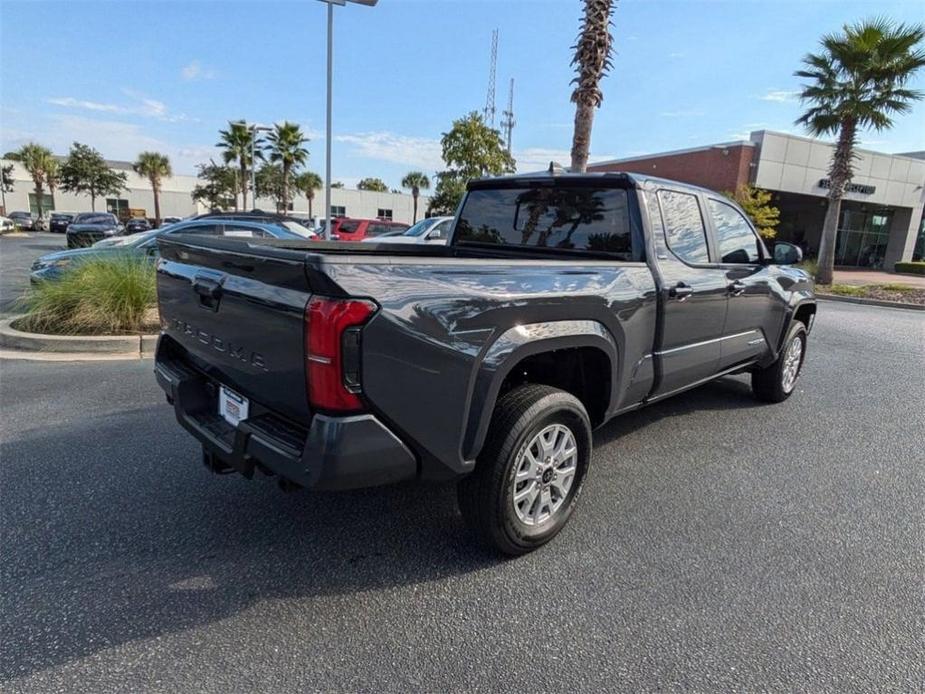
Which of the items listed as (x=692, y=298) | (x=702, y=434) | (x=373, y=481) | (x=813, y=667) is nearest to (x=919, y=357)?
(x=702, y=434)

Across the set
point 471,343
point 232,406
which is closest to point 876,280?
point 471,343

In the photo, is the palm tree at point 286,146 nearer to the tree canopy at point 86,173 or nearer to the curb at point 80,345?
the tree canopy at point 86,173

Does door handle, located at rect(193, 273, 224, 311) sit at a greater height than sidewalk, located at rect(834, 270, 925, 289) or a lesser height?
greater

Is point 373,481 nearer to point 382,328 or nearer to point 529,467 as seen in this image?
point 382,328

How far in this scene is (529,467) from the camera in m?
2.87

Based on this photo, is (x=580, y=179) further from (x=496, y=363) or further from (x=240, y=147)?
(x=240, y=147)

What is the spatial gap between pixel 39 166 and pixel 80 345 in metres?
63.8

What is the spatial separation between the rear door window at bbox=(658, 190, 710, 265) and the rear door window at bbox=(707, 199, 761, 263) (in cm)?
27

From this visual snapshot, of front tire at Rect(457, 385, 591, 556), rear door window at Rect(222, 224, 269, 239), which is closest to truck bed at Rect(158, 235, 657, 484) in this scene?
front tire at Rect(457, 385, 591, 556)

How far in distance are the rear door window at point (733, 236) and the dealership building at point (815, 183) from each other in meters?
24.7

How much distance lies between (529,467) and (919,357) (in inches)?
326

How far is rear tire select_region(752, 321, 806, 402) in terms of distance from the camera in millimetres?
5438

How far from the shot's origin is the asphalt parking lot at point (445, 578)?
2.18 meters

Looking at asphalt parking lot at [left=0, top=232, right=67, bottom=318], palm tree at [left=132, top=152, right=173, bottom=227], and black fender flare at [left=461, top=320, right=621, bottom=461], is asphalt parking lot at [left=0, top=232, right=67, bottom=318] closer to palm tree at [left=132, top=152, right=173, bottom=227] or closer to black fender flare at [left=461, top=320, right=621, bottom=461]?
black fender flare at [left=461, top=320, right=621, bottom=461]
